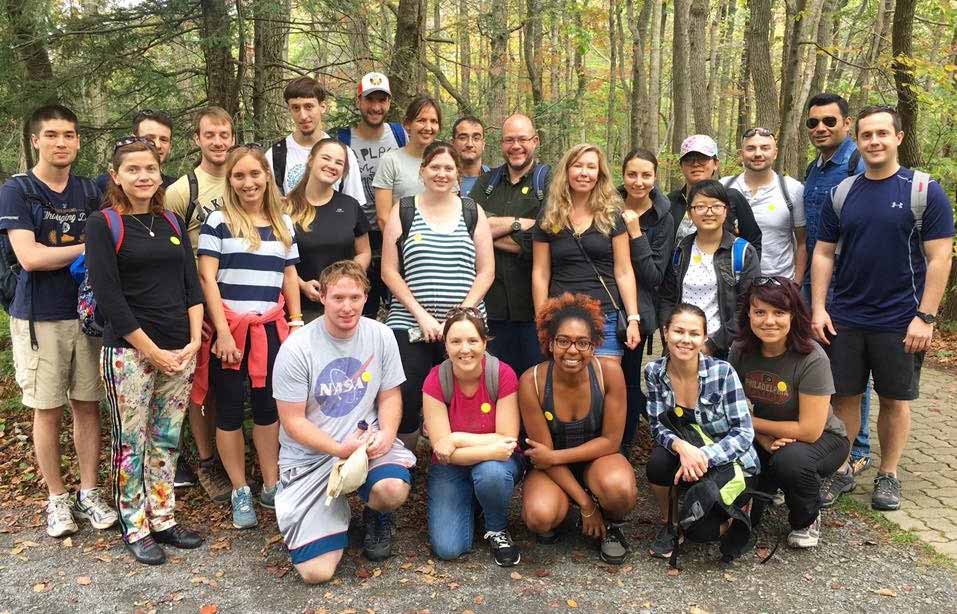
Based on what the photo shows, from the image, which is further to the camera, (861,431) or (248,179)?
(861,431)

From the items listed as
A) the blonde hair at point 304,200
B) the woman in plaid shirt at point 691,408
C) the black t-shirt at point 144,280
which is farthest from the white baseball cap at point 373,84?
the woman in plaid shirt at point 691,408

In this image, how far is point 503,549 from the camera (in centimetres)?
389

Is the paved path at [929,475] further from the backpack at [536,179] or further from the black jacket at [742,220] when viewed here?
the backpack at [536,179]

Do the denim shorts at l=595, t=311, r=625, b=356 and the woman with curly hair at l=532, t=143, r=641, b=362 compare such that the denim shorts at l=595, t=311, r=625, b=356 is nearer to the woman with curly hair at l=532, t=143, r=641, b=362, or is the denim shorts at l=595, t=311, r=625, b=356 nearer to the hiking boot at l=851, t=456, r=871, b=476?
the woman with curly hair at l=532, t=143, r=641, b=362

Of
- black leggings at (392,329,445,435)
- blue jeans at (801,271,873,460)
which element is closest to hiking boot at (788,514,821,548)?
blue jeans at (801,271,873,460)

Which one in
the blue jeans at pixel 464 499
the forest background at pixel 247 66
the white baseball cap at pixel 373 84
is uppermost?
the forest background at pixel 247 66

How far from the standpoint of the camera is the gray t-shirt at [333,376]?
3.83 meters

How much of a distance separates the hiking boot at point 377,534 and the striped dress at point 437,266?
120 centimetres

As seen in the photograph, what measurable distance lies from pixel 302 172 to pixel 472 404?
2213mm

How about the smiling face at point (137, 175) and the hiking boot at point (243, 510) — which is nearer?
the smiling face at point (137, 175)

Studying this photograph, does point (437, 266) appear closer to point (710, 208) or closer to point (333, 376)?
point (333, 376)

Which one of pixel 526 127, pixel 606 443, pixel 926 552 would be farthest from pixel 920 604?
pixel 526 127

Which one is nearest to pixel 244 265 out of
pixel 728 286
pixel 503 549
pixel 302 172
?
pixel 302 172

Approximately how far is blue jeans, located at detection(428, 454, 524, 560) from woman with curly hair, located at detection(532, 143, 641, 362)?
110 cm
